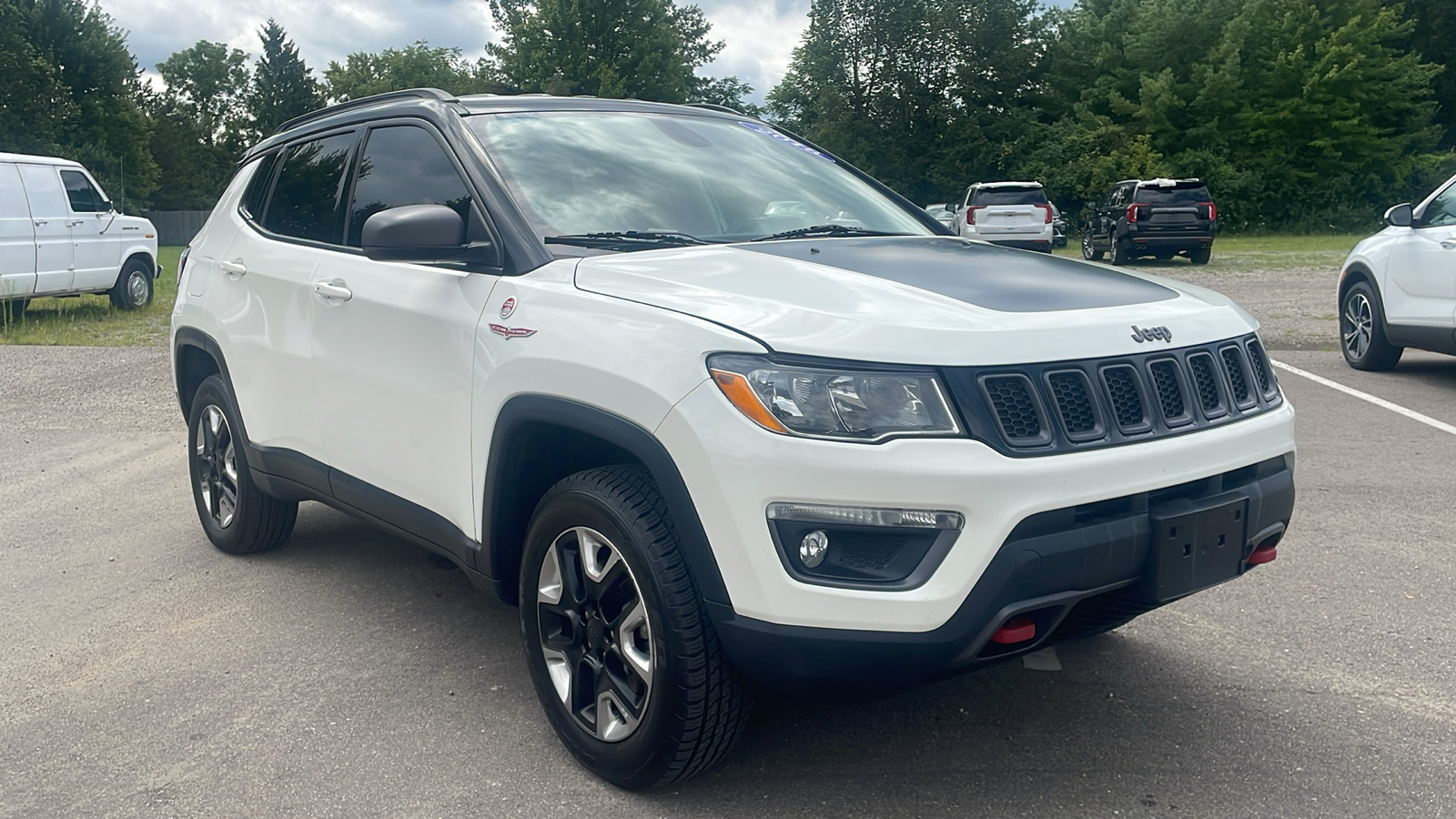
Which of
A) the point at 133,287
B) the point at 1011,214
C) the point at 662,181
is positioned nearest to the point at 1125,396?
the point at 662,181

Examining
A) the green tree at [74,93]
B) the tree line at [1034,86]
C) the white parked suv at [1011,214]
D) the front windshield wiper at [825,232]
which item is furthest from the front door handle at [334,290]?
the green tree at [74,93]

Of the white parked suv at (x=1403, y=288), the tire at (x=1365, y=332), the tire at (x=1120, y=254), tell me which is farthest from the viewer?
the tire at (x=1120, y=254)

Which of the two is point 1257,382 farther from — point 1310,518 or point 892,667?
point 1310,518

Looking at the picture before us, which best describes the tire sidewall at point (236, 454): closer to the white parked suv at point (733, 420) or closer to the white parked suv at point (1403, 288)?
the white parked suv at point (733, 420)

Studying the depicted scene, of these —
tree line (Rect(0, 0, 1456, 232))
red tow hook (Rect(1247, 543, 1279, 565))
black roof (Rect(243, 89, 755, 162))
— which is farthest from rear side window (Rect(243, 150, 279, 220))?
tree line (Rect(0, 0, 1456, 232))

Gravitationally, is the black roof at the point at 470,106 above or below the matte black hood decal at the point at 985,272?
above

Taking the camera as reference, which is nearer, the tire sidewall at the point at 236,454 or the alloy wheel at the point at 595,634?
the alloy wheel at the point at 595,634

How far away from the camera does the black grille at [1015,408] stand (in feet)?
8.21

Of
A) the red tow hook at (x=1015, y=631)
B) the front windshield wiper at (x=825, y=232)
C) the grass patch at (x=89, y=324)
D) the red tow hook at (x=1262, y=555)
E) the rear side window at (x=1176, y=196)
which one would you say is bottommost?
the grass patch at (x=89, y=324)

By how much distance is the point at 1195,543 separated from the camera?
268 cm

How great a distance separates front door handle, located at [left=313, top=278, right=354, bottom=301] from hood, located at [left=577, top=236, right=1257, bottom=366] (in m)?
1.12

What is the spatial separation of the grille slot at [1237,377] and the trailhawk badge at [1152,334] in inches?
9.1

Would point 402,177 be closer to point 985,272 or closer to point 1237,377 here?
point 985,272

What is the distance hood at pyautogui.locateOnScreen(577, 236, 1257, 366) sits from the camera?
2539mm
